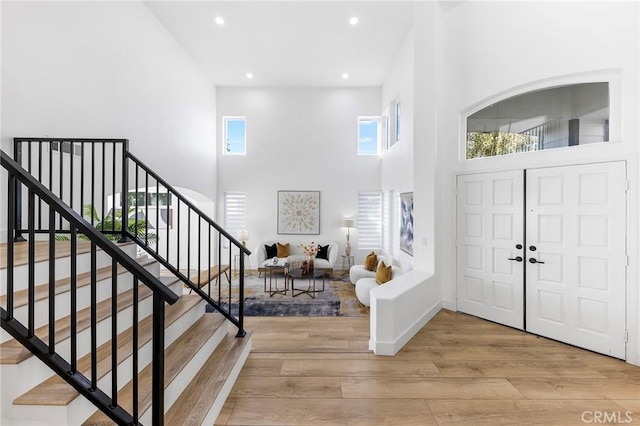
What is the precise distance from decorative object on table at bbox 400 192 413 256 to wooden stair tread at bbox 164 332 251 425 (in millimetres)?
3502

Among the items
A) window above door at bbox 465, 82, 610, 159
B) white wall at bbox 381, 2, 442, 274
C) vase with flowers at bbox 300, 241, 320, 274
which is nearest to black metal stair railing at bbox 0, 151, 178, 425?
white wall at bbox 381, 2, 442, 274

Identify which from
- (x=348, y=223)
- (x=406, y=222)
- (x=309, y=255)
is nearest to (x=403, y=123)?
(x=406, y=222)

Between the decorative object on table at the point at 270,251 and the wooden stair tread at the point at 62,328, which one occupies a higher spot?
Result: the wooden stair tread at the point at 62,328

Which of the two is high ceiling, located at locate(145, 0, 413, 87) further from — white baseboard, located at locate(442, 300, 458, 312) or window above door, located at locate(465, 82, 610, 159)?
white baseboard, located at locate(442, 300, 458, 312)

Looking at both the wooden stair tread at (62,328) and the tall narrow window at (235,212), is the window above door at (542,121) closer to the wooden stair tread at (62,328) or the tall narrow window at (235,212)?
the wooden stair tread at (62,328)

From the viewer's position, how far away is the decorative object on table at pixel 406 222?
17.4 feet

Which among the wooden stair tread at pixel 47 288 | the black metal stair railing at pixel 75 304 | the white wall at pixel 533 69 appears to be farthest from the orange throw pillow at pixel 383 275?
the black metal stair railing at pixel 75 304

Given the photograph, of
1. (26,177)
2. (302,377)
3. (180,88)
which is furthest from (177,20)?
(302,377)

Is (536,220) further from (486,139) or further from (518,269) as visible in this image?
(486,139)

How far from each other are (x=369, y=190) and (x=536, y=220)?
4.51m

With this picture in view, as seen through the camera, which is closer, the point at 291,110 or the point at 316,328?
the point at 316,328

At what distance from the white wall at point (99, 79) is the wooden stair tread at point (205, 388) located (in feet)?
8.33

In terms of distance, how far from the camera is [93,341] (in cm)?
140

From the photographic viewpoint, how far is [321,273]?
562 cm
